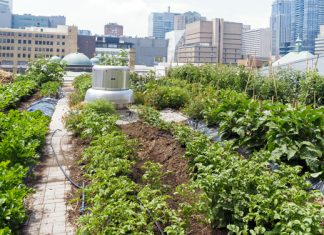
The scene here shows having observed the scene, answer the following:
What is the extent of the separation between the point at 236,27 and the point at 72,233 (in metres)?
84.6

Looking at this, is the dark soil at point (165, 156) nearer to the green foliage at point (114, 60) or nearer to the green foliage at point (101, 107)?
the green foliage at point (101, 107)

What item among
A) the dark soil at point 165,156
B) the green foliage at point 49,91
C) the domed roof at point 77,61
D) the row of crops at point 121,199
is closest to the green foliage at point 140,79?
the green foliage at point 49,91

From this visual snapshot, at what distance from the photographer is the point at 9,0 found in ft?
632

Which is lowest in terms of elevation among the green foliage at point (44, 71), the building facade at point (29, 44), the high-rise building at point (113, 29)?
the green foliage at point (44, 71)

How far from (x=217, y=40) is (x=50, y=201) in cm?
8329

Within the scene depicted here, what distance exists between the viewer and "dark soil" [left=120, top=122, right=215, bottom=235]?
12.5 feet

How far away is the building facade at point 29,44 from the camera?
271 ft

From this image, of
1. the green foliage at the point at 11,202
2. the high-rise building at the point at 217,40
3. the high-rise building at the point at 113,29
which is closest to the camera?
the green foliage at the point at 11,202

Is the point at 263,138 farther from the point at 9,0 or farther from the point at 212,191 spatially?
the point at 9,0

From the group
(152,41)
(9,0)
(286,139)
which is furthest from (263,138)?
(9,0)

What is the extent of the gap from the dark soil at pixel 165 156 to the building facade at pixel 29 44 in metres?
80.1

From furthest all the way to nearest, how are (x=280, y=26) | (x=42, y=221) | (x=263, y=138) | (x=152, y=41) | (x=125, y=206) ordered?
(x=280, y=26) < (x=152, y=41) < (x=263, y=138) < (x=42, y=221) < (x=125, y=206)

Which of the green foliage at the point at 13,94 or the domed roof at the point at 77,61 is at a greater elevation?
the domed roof at the point at 77,61

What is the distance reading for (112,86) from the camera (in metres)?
10.0
